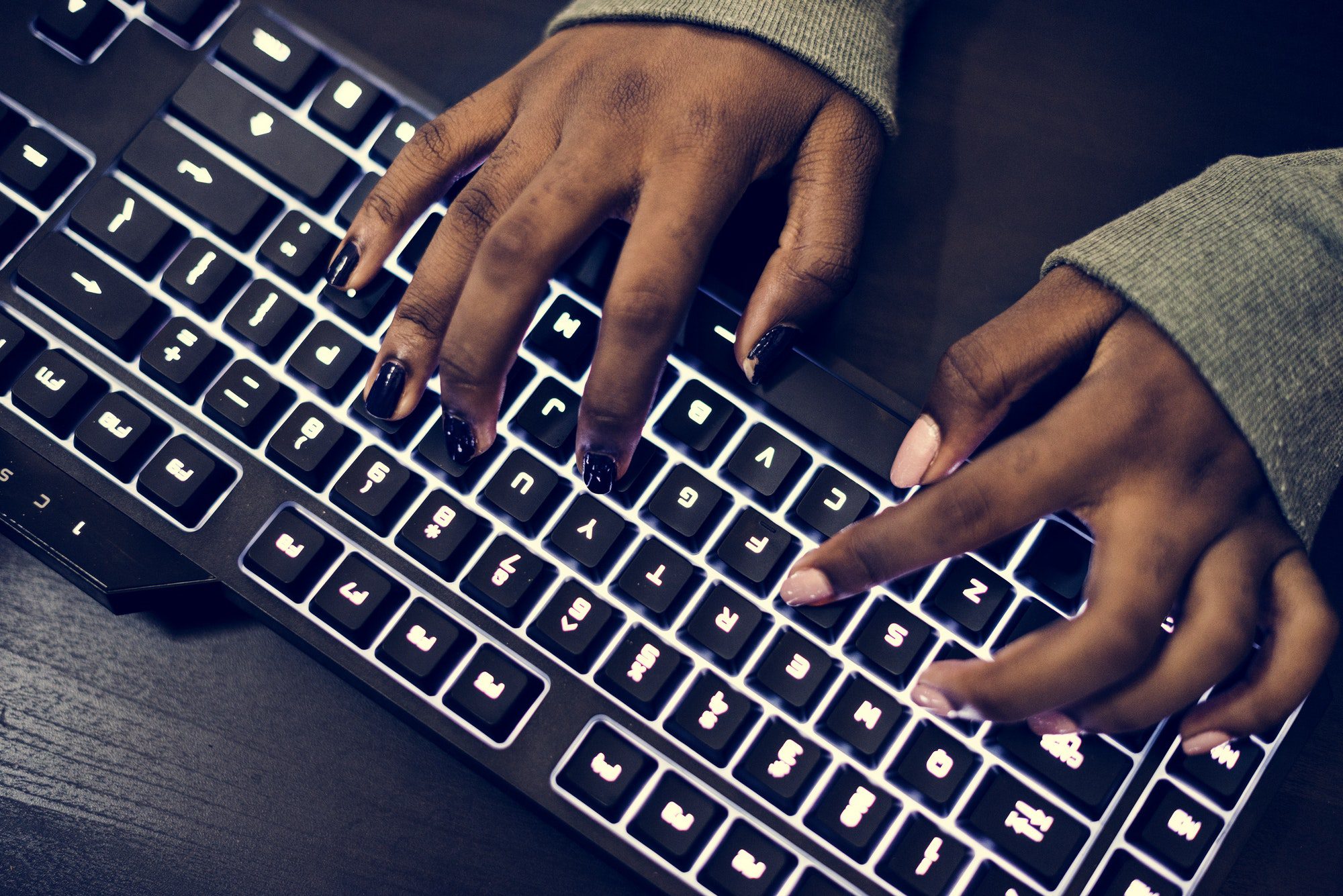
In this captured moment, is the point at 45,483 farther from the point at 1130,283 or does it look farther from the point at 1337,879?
the point at 1337,879

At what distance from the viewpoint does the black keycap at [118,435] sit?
1.55 ft

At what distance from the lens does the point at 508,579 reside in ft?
1.57

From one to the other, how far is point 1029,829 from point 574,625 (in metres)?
0.28

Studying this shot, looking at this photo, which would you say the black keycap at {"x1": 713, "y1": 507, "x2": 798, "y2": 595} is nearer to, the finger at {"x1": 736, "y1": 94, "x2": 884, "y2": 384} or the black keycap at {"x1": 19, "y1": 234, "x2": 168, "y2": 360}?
the finger at {"x1": 736, "y1": 94, "x2": 884, "y2": 384}

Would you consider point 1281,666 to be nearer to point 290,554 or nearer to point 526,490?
point 526,490

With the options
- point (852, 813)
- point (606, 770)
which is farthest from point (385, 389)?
point (852, 813)

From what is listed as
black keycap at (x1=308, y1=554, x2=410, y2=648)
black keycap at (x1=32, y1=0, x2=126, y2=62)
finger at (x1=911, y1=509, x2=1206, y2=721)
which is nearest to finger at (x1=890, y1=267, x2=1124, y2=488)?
finger at (x1=911, y1=509, x2=1206, y2=721)

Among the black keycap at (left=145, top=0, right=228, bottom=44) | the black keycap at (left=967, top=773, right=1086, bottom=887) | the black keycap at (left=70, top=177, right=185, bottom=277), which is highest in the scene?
the black keycap at (left=145, top=0, right=228, bottom=44)

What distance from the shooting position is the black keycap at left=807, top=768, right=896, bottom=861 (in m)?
0.46

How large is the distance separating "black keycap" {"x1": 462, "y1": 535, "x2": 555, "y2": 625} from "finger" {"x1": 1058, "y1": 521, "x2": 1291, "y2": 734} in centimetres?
30

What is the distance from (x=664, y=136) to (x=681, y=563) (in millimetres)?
276

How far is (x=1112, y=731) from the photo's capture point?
49 centimetres

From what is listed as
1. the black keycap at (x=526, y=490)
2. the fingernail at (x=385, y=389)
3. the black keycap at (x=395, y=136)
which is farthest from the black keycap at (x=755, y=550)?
the black keycap at (x=395, y=136)

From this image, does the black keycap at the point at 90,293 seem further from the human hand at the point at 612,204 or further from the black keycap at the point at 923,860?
the black keycap at the point at 923,860
